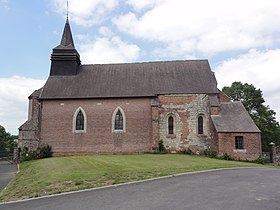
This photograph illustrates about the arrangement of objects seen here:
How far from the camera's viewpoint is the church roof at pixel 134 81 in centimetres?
2953

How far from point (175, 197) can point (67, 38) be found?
28.0 m

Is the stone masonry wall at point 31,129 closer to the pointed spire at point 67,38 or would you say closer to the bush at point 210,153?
the pointed spire at point 67,38

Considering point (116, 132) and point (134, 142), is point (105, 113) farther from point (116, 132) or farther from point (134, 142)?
point (134, 142)

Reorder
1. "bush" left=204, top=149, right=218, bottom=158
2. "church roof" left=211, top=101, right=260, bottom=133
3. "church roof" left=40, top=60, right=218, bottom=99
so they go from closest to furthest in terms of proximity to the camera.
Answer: "church roof" left=211, top=101, right=260, bottom=133 < "bush" left=204, top=149, right=218, bottom=158 < "church roof" left=40, top=60, right=218, bottom=99

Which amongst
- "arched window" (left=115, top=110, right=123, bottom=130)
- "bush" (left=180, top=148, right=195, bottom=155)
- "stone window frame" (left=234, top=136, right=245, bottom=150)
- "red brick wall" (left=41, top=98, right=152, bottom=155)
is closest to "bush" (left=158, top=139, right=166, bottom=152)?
"red brick wall" (left=41, top=98, right=152, bottom=155)

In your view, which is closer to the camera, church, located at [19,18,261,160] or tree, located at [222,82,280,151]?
church, located at [19,18,261,160]

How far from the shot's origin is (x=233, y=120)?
89.9 ft

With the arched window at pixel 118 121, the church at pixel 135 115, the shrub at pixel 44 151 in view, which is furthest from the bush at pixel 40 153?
the arched window at pixel 118 121

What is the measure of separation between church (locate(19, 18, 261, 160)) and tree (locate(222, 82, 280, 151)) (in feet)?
51.7

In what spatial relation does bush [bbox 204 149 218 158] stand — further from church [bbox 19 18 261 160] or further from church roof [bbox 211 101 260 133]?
church roof [bbox 211 101 260 133]

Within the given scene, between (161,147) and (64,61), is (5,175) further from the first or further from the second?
(64,61)

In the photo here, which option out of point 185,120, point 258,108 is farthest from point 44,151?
point 258,108

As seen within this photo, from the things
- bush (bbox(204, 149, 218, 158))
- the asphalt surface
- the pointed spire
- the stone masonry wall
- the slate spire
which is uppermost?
the pointed spire

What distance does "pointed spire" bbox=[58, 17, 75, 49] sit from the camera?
33094 mm
